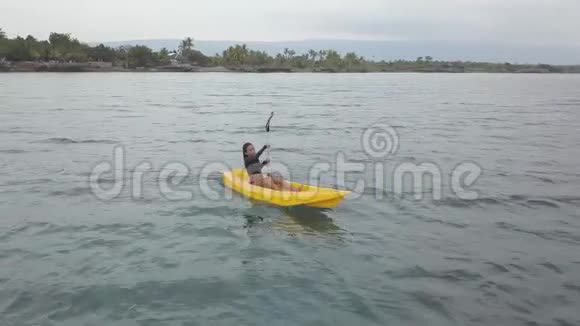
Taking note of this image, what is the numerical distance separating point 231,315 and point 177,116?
83.1ft

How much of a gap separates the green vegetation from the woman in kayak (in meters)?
95.1

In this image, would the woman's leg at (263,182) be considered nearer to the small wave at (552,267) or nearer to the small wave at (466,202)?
the small wave at (466,202)

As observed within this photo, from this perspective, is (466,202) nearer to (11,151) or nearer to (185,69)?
(11,151)

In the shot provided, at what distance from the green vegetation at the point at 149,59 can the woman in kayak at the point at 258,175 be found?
9507 cm

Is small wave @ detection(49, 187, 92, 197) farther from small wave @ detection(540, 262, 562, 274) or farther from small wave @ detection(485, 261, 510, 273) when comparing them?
small wave @ detection(540, 262, 562, 274)

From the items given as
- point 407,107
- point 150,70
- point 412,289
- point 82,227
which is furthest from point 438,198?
point 150,70

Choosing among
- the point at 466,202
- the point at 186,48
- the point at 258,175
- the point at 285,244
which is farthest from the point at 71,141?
the point at 186,48

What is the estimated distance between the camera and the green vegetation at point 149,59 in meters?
95.9

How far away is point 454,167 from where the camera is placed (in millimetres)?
16281

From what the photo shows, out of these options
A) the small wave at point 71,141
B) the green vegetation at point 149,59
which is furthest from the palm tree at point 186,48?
the small wave at point 71,141

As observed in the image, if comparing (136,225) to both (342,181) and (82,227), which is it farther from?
(342,181)

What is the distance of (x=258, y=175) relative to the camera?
12141 mm

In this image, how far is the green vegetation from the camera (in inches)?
3775

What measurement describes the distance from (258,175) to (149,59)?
361 ft
